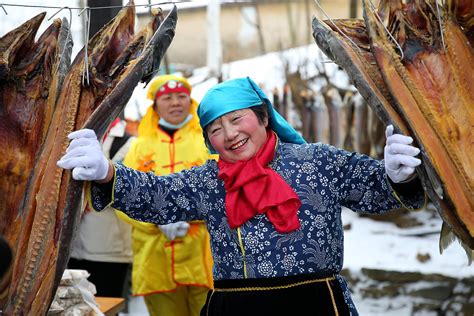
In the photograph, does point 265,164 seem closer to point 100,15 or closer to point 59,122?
point 59,122

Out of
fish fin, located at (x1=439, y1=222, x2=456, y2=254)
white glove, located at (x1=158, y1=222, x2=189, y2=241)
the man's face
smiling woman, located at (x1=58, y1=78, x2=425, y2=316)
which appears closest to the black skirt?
smiling woman, located at (x1=58, y1=78, x2=425, y2=316)

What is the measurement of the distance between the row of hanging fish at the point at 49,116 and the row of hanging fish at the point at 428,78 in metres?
0.64

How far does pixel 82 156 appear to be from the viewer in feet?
7.61

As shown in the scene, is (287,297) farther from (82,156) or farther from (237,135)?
(82,156)

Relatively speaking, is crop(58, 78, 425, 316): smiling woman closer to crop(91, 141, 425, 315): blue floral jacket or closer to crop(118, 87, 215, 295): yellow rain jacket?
crop(91, 141, 425, 315): blue floral jacket

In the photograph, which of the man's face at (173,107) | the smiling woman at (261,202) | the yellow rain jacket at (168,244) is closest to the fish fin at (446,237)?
the smiling woman at (261,202)

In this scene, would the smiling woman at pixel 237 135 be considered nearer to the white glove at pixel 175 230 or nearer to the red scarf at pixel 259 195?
the red scarf at pixel 259 195

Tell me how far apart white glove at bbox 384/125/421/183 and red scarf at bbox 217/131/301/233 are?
0.38 meters

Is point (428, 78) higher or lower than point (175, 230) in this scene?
higher

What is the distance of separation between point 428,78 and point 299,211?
0.60 m

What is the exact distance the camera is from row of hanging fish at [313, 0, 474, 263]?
2285mm

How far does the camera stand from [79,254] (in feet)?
15.6

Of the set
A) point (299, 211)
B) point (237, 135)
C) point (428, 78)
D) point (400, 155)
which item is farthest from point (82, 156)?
point (428, 78)

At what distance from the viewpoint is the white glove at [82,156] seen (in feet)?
7.61
